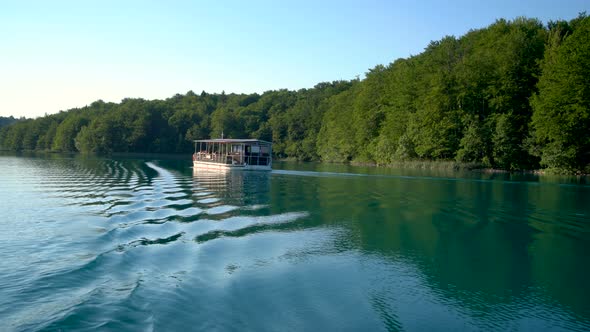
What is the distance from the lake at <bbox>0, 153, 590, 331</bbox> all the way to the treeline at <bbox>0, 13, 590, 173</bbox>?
30.2 metres

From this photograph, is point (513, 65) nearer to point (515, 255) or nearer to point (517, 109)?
point (517, 109)

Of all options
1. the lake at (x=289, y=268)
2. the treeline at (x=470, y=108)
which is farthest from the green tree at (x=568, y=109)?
the lake at (x=289, y=268)

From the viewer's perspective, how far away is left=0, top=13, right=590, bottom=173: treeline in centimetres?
4197

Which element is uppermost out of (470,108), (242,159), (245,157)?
(470,108)

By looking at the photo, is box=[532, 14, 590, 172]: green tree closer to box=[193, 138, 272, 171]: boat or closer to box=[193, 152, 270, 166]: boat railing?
box=[193, 138, 272, 171]: boat

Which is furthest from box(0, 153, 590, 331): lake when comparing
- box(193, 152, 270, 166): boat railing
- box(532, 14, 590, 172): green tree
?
box(532, 14, 590, 172): green tree

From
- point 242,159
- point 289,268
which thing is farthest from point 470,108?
point 289,268

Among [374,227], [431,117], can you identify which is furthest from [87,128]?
[374,227]

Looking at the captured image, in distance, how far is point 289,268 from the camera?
875 centimetres

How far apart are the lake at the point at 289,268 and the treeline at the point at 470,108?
1188 inches

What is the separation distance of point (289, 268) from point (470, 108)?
5261cm

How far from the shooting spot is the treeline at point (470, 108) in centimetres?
4197

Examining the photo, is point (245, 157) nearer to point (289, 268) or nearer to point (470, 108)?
point (470, 108)

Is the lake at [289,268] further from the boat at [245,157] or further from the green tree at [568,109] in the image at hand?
the green tree at [568,109]
